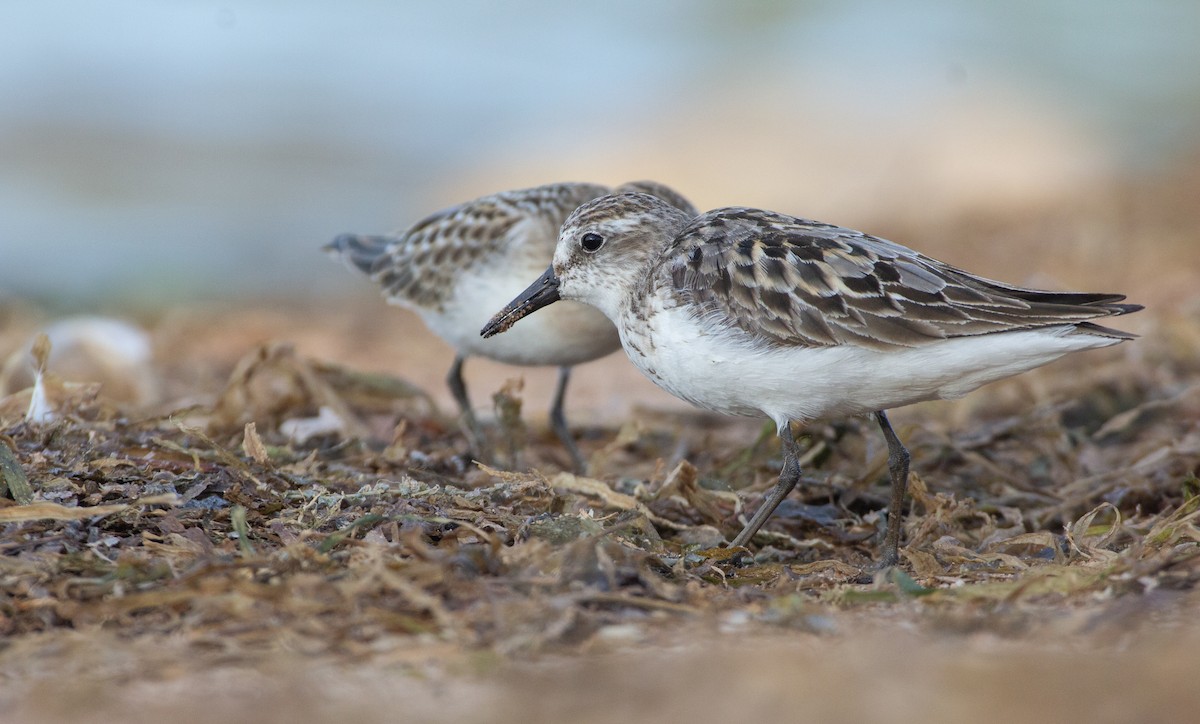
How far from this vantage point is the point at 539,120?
1705cm

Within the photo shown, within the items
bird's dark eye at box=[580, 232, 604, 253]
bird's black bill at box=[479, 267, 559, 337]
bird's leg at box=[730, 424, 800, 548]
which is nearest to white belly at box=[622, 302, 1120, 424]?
bird's leg at box=[730, 424, 800, 548]

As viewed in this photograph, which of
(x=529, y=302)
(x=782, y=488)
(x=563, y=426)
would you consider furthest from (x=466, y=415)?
(x=782, y=488)

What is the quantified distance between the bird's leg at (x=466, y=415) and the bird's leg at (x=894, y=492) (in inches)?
87.8

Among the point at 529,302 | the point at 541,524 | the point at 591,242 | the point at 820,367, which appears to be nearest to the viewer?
the point at 541,524

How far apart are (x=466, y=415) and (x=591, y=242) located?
165 centimetres

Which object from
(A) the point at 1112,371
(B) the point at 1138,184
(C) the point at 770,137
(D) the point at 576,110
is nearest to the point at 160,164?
(D) the point at 576,110

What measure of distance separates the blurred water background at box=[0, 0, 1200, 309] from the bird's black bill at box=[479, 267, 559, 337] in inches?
288

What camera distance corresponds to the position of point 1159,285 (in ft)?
30.7

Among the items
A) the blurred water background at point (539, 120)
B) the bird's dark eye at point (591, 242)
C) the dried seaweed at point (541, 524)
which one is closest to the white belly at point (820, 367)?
the dried seaweed at point (541, 524)

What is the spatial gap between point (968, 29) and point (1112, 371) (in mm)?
13664

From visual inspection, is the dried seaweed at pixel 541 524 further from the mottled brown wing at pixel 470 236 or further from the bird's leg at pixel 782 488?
the mottled brown wing at pixel 470 236

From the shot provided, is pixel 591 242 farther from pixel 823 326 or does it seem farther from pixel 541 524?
pixel 541 524

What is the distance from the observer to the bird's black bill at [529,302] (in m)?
5.64

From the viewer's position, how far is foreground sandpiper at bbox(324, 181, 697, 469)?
20.5 feet
